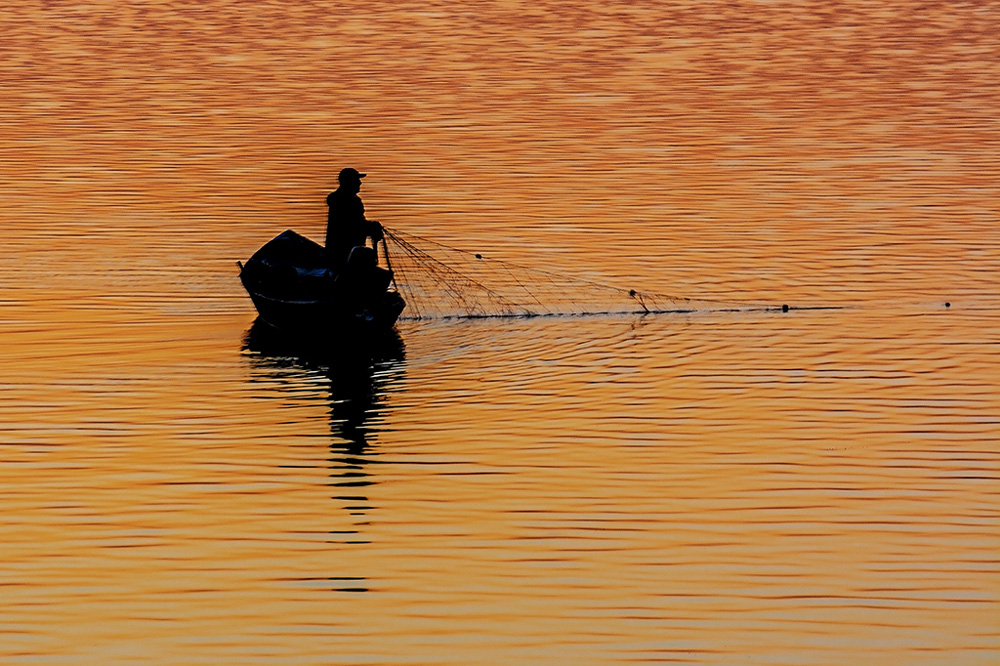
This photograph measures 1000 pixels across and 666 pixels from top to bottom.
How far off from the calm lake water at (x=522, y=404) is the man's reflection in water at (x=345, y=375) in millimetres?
66

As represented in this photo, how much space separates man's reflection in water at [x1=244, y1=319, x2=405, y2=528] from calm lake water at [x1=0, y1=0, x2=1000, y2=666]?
0.22 feet

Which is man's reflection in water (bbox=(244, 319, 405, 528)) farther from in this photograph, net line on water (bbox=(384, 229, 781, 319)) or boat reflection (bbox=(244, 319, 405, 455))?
net line on water (bbox=(384, 229, 781, 319))

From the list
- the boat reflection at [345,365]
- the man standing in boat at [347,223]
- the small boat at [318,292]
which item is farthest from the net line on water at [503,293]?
the boat reflection at [345,365]

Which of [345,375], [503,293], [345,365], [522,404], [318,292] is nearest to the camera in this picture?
[522,404]

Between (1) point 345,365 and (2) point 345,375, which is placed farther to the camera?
(1) point 345,365

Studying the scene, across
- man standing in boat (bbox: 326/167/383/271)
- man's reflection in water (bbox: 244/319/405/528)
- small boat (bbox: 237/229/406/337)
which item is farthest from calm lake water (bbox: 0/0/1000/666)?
man standing in boat (bbox: 326/167/383/271)

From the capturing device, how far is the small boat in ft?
77.0

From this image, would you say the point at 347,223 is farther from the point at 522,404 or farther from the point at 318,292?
the point at 522,404

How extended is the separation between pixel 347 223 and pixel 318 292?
84 centimetres

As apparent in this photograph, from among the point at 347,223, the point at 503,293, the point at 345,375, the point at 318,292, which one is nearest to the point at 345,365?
the point at 345,375

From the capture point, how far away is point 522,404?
66.6 feet

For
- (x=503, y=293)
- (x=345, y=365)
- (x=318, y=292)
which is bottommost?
(x=503, y=293)

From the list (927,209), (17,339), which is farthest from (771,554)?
(927,209)

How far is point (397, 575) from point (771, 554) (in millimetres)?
2599
